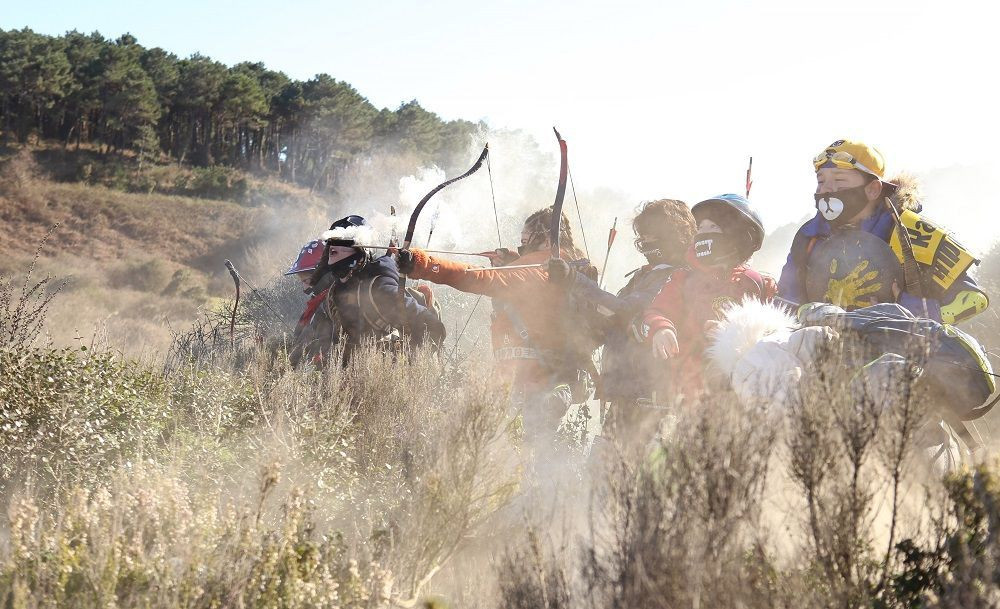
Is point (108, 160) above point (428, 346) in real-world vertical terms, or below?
above

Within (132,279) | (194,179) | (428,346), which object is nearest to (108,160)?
(194,179)

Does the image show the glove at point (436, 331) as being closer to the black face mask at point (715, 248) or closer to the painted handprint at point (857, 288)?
the black face mask at point (715, 248)

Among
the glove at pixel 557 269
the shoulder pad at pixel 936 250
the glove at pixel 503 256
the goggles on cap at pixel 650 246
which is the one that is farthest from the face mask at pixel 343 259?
the shoulder pad at pixel 936 250

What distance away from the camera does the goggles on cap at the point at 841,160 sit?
15.1ft

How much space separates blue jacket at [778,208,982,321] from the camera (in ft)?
14.0

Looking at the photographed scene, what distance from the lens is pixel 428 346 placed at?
657cm

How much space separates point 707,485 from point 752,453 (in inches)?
6.6

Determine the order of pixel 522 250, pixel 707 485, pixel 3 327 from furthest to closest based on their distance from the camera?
1. pixel 522 250
2. pixel 3 327
3. pixel 707 485

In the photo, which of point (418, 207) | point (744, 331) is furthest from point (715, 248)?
point (418, 207)

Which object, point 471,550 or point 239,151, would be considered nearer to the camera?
point 471,550

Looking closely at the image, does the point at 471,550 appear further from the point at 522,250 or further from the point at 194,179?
the point at 194,179

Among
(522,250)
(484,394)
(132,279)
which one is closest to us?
(484,394)

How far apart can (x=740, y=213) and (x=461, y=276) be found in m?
1.66

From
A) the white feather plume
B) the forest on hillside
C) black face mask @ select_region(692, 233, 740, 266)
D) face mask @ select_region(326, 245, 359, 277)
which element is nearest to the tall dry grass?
the white feather plume
